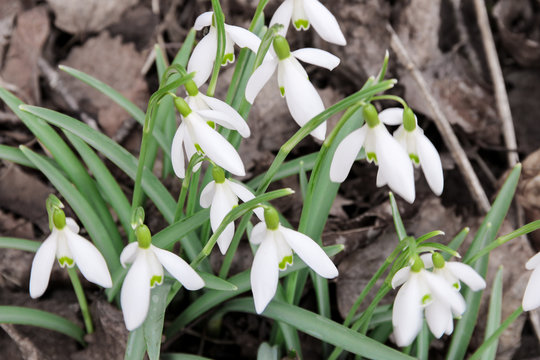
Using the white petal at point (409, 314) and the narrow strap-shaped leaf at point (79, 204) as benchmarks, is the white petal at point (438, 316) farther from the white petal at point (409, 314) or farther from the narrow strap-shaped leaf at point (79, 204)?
the narrow strap-shaped leaf at point (79, 204)

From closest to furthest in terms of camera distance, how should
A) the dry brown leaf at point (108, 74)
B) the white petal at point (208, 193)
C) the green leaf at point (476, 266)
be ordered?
1. the white petal at point (208, 193)
2. the green leaf at point (476, 266)
3. the dry brown leaf at point (108, 74)

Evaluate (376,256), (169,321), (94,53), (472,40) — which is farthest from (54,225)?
(472,40)

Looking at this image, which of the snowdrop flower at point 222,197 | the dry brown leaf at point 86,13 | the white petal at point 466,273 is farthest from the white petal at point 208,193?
the dry brown leaf at point 86,13

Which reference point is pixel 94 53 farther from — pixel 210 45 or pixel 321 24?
pixel 321 24

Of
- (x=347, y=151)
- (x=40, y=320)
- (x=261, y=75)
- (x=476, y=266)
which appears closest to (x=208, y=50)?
(x=261, y=75)

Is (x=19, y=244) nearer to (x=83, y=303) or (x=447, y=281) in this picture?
(x=83, y=303)

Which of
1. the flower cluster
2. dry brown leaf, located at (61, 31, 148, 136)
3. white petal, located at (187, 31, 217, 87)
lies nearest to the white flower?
the flower cluster

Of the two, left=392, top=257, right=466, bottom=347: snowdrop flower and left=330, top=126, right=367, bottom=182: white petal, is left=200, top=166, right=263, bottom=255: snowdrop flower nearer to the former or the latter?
left=330, top=126, right=367, bottom=182: white petal

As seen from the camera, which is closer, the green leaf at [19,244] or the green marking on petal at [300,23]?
the green marking on petal at [300,23]

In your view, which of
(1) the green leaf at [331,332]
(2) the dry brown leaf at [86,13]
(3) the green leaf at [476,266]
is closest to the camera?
(1) the green leaf at [331,332]
